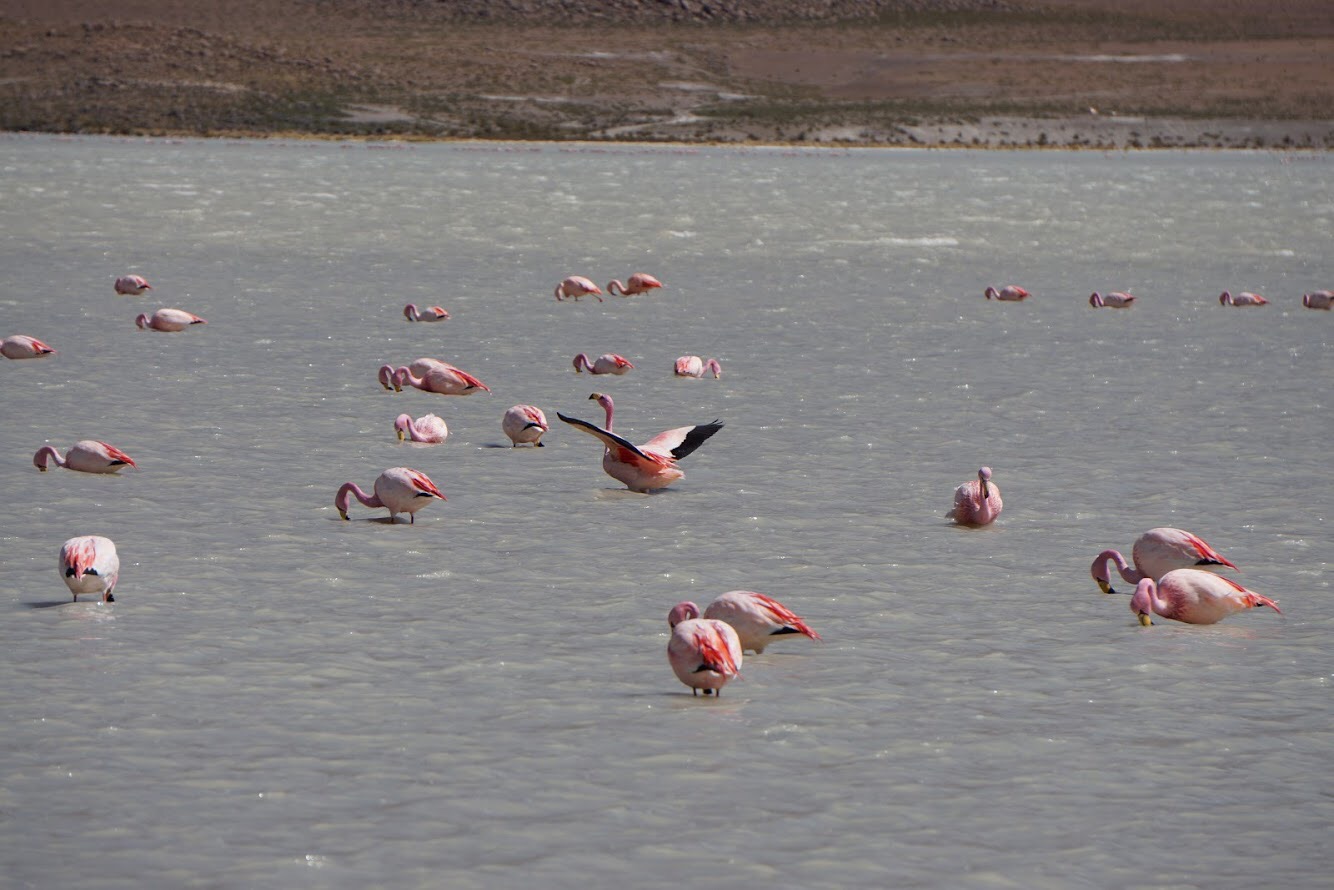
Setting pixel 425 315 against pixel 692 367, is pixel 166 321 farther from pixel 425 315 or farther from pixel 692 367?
pixel 692 367

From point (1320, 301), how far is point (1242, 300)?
2.33 ft

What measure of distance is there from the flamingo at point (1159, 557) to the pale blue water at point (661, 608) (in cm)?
13

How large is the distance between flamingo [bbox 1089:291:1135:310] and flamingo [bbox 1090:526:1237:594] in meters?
11.2

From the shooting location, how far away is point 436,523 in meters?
8.67

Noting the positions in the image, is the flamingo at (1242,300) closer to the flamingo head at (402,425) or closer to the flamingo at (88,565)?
the flamingo head at (402,425)

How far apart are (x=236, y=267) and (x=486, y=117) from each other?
70.8 meters

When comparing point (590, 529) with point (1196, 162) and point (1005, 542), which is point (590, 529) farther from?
point (1196, 162)

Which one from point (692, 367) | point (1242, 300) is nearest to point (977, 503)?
point (692, 367)

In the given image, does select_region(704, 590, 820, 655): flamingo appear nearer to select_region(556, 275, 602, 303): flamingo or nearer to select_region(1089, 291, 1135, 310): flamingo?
select_region(556, 275, 602, 303): flamingo

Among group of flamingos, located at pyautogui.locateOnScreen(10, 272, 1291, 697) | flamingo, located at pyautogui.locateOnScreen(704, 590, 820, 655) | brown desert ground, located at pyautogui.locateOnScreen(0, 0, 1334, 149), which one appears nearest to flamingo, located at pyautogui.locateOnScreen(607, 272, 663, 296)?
group of flamingos, located at pyautogui.locateOnScreen(10, 272, 1291, 697)

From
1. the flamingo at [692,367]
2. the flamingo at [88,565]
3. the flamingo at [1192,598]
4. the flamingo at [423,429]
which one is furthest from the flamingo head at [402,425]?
the flamingo at [1192,598]

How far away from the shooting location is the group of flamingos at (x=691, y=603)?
6.04 meters

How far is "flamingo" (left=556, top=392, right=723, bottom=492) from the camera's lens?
941 cm

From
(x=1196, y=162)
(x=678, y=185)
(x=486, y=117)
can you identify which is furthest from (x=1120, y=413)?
(x=486, y=117)
